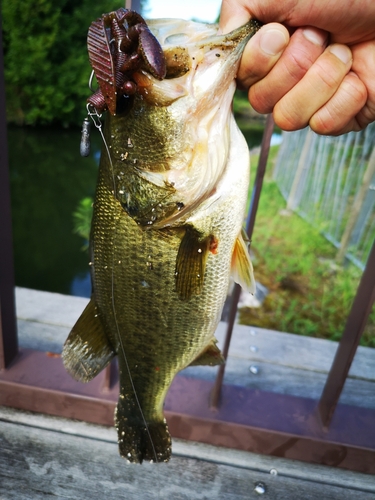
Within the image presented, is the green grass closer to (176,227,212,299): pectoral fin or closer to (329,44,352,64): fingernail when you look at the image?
(176,227,212,299): pectoral fin

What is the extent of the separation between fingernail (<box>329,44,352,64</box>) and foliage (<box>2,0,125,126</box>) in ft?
54.7

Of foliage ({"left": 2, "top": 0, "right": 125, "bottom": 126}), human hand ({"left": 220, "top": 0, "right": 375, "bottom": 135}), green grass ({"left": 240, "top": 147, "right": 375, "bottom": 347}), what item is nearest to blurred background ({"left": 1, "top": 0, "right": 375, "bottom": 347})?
green grass ({"left": 240, "top": 147, "right": 375, "bottom": 347})

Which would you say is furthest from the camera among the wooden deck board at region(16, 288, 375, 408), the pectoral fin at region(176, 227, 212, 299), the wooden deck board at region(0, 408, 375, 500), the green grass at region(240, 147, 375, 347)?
the green grass at region(240, 147, 375, 347)

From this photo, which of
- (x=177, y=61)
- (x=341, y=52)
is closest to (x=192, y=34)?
(x=177, y=61)

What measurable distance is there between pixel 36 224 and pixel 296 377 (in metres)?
7.43

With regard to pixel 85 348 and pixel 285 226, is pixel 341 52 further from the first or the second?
pixel 285 226

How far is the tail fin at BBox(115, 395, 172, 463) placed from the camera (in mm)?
1266

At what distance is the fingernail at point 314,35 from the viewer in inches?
32.4

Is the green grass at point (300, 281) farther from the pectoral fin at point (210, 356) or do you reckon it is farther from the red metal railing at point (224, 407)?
the pectoral fin at point (210, 356)

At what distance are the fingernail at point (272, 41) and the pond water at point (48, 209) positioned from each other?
19.0 ft

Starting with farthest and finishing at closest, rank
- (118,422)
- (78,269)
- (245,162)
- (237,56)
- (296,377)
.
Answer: (78,269) → (296,377) → (118,422) → (245,162) → (237,56)

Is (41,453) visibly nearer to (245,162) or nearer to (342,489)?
(342,489)

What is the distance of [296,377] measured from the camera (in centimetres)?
192

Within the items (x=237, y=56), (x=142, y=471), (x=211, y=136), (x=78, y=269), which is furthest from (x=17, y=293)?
(x=78, y=269)
